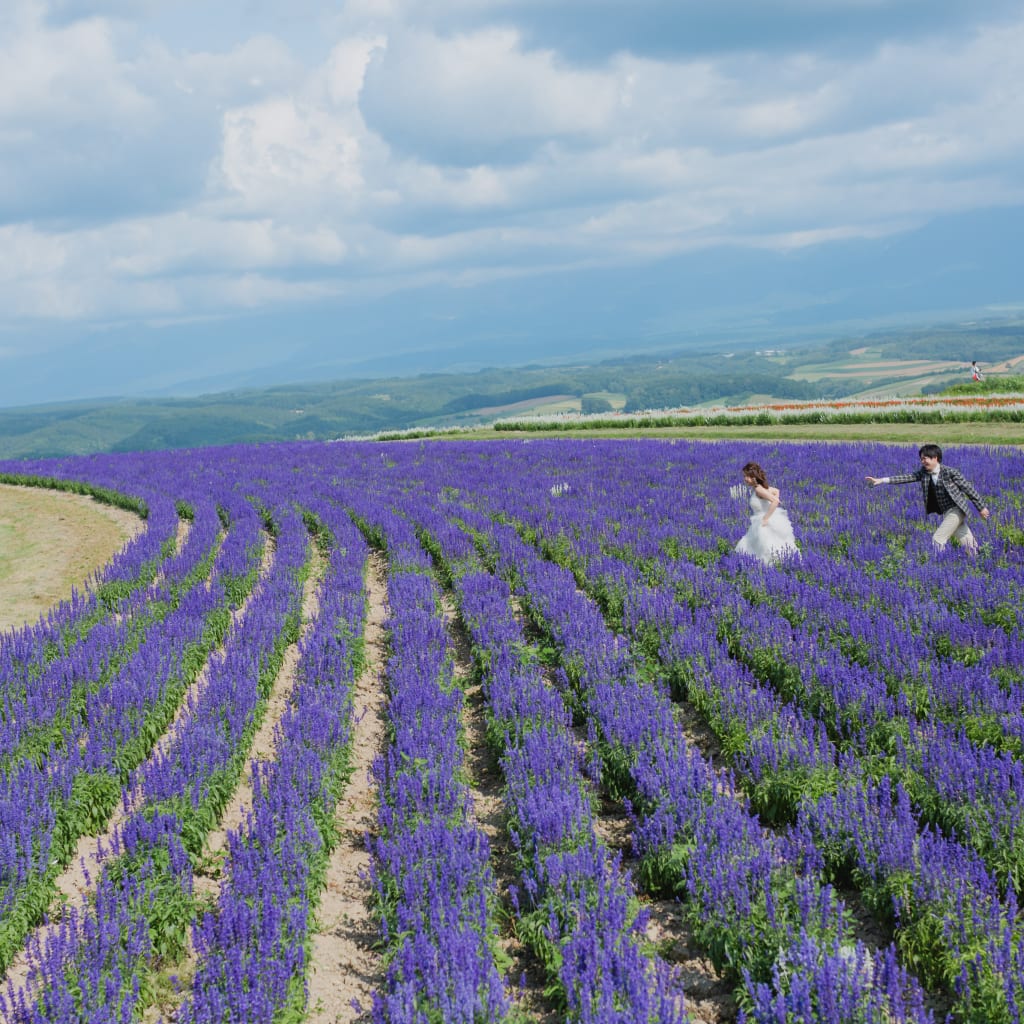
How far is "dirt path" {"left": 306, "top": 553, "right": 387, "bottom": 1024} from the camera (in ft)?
14.4

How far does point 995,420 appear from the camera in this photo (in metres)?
27.6

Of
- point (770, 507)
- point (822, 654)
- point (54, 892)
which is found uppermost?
point (770, 507)

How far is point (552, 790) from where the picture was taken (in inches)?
213

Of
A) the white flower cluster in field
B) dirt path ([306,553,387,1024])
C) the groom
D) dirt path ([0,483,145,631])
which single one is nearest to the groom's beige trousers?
the groom

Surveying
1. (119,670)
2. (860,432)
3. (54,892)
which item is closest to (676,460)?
(860,432)

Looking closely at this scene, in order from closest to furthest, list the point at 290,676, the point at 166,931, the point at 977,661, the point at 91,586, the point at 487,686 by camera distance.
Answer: the point at 166,931 < the point at 977,661 < the point at 487,686 < the point at 290,676 < the point at 91,586

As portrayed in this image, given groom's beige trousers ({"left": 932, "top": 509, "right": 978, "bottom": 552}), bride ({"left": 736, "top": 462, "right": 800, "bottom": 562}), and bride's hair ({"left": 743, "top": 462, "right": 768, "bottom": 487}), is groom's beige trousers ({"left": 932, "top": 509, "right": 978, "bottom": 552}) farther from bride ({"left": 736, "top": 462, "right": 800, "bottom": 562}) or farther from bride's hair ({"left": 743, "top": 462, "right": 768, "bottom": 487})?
bride's hair ({"left": 743, "top": 462, "right": 768, "bottom": 487})

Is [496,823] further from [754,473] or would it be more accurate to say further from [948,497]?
[948,497]

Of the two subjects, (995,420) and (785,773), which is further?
(995,420)

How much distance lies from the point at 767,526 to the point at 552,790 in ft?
23.0

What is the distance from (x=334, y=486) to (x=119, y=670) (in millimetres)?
14461

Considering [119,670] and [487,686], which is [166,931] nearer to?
[487,686]

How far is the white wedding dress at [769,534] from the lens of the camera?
11406mm

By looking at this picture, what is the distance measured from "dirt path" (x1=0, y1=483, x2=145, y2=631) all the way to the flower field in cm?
221
